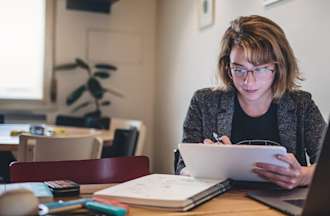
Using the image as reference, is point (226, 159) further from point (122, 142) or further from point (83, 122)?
point (83, 122)

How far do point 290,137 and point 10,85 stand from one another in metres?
3.75

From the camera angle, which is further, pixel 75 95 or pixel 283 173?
pixel 75 95

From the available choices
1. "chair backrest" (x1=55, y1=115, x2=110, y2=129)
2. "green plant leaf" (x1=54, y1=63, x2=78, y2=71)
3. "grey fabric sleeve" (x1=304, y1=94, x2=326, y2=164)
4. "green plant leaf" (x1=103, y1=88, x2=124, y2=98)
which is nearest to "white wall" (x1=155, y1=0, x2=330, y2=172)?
"green plant leaf" (x1=103, y1=88, x2=124, y2=98)

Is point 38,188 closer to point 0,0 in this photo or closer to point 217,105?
point 217,105

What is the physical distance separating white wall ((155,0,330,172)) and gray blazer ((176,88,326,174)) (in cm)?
59

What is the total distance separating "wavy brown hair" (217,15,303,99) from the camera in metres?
1.54

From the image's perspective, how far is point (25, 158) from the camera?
2369 mm

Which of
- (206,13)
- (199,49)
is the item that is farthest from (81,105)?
(206,13)

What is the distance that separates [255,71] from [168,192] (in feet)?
2.39

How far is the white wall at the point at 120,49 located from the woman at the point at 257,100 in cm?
333

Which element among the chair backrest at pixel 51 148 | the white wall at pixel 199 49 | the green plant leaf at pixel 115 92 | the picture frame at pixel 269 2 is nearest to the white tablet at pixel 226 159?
the white wall at pixel 199 49

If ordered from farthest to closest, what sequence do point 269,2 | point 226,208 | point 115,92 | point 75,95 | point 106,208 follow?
1. point 115,92
2. point 75,95
3. point 269,2
4. point 226,208
5. point 106,208

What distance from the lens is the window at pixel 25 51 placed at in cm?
459

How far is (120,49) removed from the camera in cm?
495
